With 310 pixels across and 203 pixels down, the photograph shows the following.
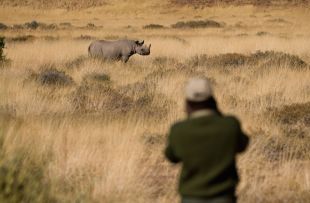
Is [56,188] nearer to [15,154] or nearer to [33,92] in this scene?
[15,154]

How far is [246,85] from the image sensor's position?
14.1 m

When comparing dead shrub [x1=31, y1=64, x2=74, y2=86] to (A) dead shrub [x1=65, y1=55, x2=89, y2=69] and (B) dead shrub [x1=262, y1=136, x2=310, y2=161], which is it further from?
(B) dead shrub [x1=262, y1=136, x2=310, y2=161]

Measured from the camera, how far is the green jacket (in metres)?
4.11

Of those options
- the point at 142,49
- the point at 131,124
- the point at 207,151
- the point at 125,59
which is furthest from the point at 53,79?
the point at 207,151

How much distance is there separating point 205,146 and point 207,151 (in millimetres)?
43

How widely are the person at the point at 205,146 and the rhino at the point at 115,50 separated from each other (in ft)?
54.4

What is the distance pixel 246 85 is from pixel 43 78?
4445 mm

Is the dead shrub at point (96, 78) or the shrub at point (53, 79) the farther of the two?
the dead shrub at point (96, 78)

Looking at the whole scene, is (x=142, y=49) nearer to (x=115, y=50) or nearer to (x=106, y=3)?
(x=115, y=50)

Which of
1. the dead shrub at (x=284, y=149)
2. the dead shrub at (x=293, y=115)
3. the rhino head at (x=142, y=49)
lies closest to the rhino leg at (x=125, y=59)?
the rhino head at (x=142, y=49)

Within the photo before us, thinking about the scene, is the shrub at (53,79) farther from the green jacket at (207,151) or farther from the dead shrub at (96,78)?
the green jacket at (207,151)

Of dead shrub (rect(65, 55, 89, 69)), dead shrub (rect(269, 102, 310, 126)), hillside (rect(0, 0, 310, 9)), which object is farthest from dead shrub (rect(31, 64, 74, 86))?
hillside (rect(0, 0, 310, 9))

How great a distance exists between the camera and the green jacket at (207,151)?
411 cm

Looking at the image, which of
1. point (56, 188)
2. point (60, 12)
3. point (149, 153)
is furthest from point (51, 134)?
point (60, 12)
